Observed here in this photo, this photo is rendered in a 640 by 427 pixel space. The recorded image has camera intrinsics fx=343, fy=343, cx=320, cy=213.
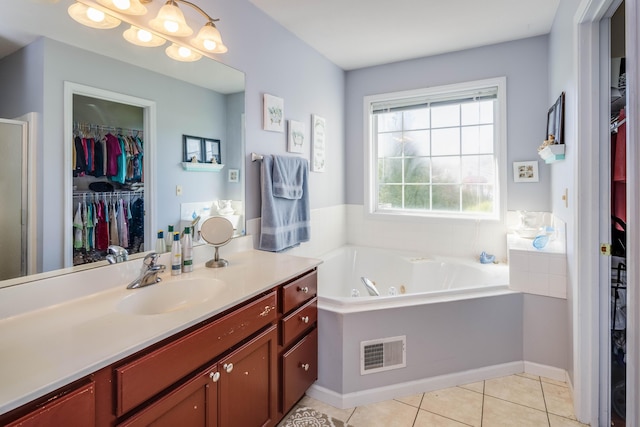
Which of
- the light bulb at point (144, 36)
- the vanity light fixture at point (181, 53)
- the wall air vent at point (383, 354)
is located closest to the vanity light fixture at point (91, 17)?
the light bulb at point (144, 36)

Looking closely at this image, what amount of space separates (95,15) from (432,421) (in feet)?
8.11

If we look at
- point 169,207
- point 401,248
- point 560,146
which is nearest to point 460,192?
point 401,248

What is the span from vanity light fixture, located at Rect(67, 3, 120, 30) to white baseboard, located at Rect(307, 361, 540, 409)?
2.08 m

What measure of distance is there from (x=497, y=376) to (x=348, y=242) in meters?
1.77

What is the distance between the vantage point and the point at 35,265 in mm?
1243

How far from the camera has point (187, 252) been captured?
1.71 m

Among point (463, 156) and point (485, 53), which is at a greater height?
point (485, 53)

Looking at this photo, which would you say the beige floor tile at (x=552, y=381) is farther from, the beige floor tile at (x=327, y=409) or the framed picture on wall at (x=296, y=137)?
the framed picture on wall at (x=296, y=137)

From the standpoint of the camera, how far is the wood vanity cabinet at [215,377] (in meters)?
0.86

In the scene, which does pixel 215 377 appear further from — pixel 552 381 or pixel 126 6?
pixel 552 381

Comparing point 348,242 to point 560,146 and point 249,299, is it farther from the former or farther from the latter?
point 249,299

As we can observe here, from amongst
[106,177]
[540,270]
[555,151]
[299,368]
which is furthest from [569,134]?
[106,177]

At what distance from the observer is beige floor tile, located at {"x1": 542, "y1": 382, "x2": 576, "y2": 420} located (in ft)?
6.12

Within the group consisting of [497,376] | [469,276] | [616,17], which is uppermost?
[616,17]
